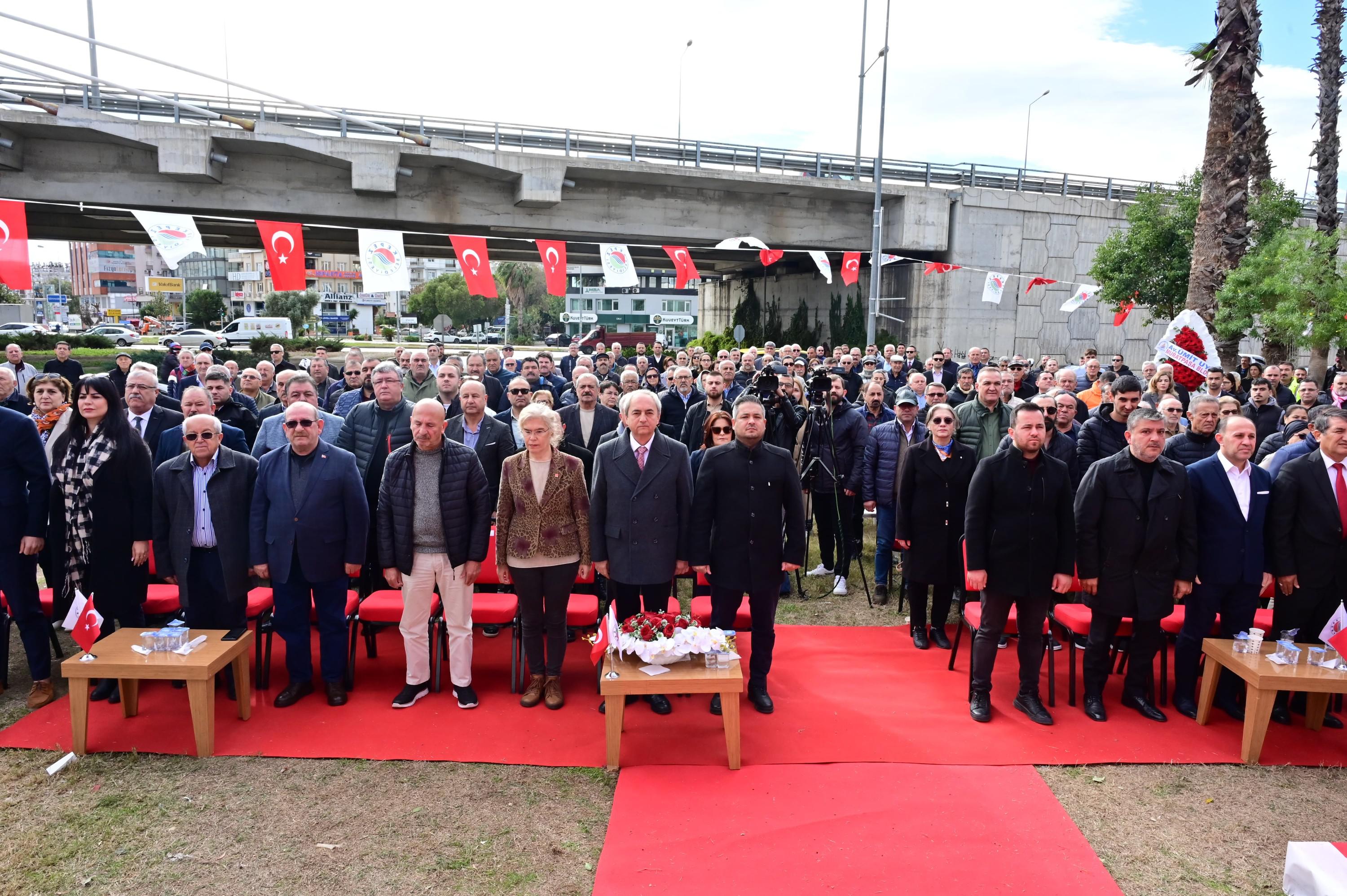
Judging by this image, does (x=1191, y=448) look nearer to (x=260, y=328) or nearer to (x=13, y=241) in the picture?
(x=13, y=241)

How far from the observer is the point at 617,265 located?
46.9 ft

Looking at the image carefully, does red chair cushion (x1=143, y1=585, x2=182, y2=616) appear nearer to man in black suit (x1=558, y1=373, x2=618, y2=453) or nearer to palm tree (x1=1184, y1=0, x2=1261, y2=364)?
man in black suit (x1=558, y1=373, x2=618, y2=453)

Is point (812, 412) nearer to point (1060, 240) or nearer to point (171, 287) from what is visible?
point (1060, 240)

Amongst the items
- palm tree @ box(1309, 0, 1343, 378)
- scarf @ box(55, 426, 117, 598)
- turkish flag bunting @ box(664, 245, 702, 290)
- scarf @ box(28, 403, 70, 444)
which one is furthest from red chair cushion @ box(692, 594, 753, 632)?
palm tree @ box(1309, 0, 1343, 378)

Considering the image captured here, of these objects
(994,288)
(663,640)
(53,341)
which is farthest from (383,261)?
(53,341)

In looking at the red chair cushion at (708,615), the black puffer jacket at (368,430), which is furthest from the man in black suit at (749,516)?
the black puffer jacket at (368,430)

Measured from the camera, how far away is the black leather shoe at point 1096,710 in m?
4.71

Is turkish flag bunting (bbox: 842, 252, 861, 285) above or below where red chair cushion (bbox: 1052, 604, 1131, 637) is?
above

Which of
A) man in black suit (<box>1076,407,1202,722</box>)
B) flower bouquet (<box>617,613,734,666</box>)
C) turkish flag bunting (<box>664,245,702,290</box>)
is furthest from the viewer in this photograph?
turkish flag bunting (<box>664,245,702,290</box>)

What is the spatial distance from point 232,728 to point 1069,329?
81.6 ft

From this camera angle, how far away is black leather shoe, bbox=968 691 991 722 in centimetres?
470

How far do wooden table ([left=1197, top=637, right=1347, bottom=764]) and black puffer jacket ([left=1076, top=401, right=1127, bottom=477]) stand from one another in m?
1.93

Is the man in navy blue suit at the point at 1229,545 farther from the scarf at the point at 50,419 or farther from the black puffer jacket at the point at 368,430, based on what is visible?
the scarf at the point at 50,419

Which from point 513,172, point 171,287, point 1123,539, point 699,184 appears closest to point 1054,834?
point 1123,539
